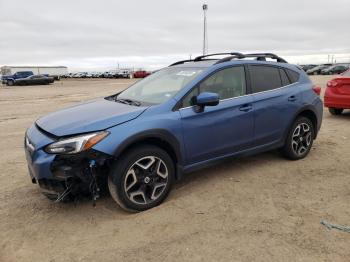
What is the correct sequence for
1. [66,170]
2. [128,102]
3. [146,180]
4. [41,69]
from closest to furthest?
[66,170] < [146,180] < [128,102] < [41,69]

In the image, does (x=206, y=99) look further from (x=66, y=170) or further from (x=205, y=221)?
(x=66, y=170)

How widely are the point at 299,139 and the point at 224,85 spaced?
5.78 feet

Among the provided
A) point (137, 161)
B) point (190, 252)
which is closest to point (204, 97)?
point (137, 161)

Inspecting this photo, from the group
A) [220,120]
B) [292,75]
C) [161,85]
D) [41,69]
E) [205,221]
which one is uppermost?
[41,69]

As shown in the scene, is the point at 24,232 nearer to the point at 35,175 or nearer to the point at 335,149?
the point at 35,175

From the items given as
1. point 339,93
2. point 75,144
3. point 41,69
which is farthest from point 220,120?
point 41,69

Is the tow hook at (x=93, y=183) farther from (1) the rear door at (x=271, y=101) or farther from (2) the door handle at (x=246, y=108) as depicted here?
(1) the rear door at (x=271, y=101)

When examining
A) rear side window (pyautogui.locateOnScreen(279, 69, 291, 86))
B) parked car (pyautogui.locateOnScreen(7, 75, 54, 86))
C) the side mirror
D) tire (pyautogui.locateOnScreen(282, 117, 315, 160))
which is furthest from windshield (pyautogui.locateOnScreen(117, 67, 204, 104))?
parked car (pyautogui.locateOnScreen(7, 75, 54, 86))

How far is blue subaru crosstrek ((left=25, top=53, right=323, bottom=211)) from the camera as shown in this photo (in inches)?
143

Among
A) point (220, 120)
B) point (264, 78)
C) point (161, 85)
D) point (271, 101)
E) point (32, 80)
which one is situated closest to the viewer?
point (220, 120)

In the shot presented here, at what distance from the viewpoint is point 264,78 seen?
5.18 metres

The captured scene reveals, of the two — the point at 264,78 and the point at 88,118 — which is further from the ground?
the point at 264,78

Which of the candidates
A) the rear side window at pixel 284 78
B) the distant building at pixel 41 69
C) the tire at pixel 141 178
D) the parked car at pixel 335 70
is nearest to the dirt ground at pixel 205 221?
the tire at pixel 141 178

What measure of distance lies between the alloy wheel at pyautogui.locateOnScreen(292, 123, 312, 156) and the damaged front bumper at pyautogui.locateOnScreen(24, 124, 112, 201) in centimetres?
314
